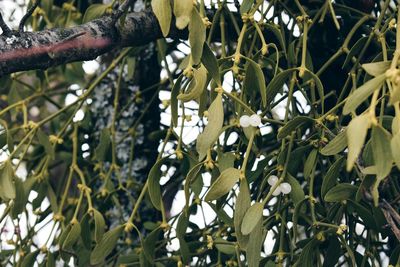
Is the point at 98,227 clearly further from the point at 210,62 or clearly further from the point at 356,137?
the point at 356,137

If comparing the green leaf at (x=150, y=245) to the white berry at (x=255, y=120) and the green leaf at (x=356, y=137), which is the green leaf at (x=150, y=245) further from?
the green leaf at (x=356, y=137)

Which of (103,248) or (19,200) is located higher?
(19,200)

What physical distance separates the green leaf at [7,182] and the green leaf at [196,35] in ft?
1.12

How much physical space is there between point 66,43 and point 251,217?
0.36 meters

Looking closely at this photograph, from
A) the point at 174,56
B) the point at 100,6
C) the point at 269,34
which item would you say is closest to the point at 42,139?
the point at 100,6

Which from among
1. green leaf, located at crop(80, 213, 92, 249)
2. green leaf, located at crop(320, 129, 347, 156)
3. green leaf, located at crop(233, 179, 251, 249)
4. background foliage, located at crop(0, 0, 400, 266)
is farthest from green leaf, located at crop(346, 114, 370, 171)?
green leaf, located at crop(80, 213, 92, 249)

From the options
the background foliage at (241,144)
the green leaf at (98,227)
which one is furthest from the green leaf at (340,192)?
the green leaf at (98,227)

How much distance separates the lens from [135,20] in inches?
47.6

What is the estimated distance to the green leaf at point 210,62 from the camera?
0.91 m

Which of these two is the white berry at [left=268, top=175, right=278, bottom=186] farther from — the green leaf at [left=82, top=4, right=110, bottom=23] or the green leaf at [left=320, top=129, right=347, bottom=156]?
the green leaf at [left=82, top=4, right=110, bottom=23]

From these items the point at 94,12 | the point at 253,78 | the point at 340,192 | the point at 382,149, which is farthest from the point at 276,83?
the point at 94,12

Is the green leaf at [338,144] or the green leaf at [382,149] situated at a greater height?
the green leaf at [338,144]

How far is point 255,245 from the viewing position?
0.93 m

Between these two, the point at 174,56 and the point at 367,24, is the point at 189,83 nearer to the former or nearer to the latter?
the point at 367,24
